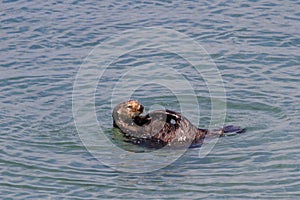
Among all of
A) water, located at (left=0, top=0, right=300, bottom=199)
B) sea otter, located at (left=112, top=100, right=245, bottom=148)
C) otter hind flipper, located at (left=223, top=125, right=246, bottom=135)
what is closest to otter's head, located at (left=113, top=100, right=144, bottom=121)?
sea otter, located at (left=112, top=100, right=245, bottom=148)

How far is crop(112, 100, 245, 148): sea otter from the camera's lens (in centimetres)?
923

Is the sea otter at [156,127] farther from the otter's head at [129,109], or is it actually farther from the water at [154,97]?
the water at [154,97]

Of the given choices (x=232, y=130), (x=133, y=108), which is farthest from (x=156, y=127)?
(x=232, y=130)

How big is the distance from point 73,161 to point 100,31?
4.70 meters

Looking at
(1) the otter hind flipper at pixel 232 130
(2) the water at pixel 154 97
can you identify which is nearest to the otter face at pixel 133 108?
(2) the water at pixel 154 97

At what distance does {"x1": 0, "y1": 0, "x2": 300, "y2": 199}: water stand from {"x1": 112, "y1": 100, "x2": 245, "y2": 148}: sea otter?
18 centimetres

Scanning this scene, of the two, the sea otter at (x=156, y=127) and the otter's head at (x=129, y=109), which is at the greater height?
the otter's head at (x=129, y=109)

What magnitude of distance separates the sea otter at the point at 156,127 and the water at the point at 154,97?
18cm

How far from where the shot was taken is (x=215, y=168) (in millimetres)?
8695

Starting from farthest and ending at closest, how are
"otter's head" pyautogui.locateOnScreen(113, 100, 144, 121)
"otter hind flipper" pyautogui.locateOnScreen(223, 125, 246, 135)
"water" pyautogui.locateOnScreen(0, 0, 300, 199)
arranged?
"otter hind flipper" pyautogui.locateOnScreen(223, 125, 246, 135) < "otter's head" pyautogui.locateOnScreen(113, 100, 144, 121) < "water" pyautogui.locateOnScreen(0, 0, 300, 199)

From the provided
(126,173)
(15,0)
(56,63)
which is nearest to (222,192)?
(126,173)

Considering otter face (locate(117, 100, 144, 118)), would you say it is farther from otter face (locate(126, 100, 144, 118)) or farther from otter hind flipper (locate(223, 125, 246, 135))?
otter hind flipper (locate(223, 125, 246, 135))

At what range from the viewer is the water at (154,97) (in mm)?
8336

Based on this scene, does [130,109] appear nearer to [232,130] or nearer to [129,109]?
[129,109]
